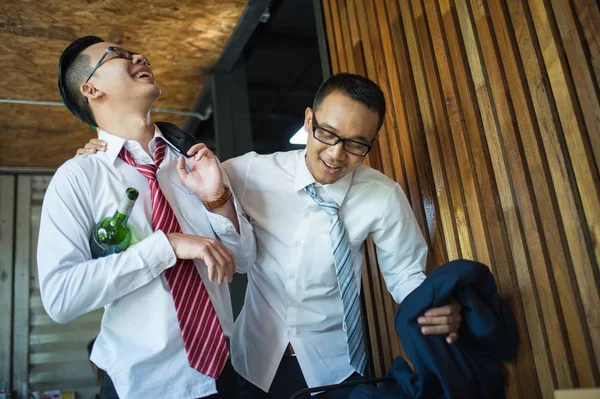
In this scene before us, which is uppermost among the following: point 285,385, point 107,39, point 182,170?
point 107,39

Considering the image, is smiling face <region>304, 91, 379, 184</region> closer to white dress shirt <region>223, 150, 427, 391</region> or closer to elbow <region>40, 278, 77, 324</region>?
white dress shirt <region>223, 150, 427, 391</region>

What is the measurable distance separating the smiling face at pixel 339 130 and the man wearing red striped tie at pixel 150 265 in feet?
1.21

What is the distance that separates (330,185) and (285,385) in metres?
0.78

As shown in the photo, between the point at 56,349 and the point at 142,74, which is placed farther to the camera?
the point at 56,349

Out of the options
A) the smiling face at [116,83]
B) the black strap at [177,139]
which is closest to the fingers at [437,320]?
the black strap at [177,139]

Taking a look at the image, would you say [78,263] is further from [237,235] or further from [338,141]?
[338,141]

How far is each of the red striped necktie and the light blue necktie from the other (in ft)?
1.75

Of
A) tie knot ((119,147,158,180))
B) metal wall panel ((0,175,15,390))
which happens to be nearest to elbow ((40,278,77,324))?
tie knot ((119,147,158,180))

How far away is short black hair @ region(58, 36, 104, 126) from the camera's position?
2068 mm

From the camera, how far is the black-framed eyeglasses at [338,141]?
2033mm

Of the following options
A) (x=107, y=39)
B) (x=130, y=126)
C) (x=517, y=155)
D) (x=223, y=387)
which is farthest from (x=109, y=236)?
(x=107, y=39)

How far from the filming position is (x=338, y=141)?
203cm

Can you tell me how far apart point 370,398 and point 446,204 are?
0.92 m

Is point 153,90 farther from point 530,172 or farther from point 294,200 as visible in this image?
point 530,172
